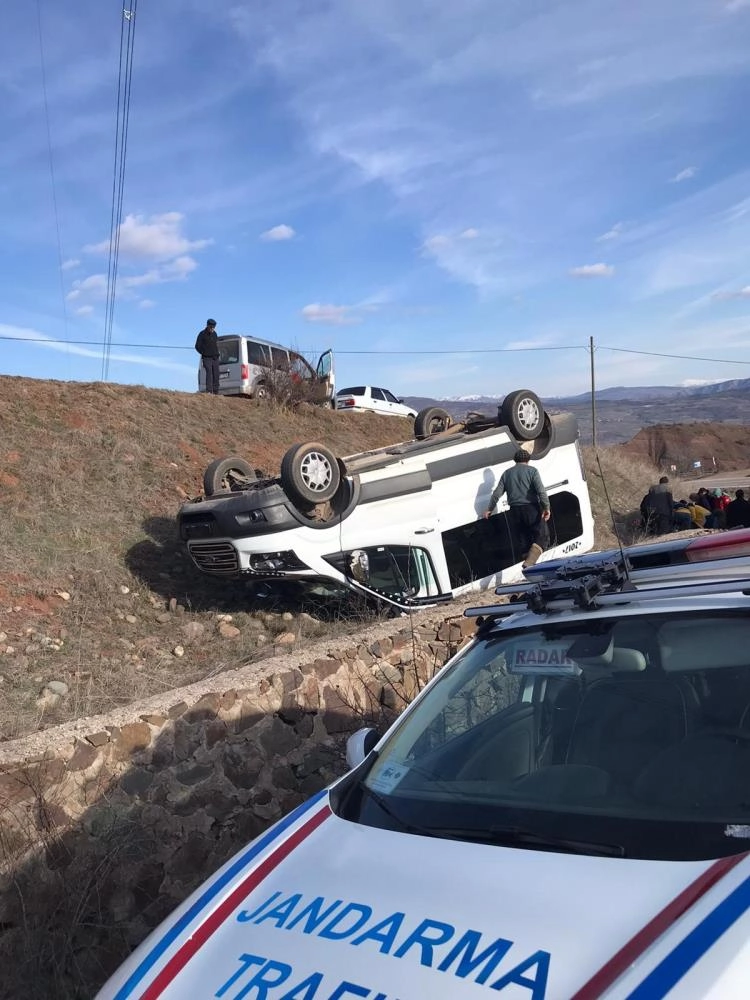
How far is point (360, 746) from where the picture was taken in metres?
3.26

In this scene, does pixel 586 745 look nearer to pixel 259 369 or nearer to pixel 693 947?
pixel 693 947

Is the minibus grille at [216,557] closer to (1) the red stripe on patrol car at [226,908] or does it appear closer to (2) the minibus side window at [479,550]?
(2) the minibus side window at [479,550]

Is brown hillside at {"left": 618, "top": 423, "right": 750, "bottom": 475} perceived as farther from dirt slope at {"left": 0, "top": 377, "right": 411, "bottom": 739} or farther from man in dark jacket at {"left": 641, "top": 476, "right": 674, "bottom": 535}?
dirt slope at {"left": 0, "top": 377, "right": 411, "bottom": 739}

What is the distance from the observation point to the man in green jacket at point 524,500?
9.70 m

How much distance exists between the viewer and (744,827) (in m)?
2.20

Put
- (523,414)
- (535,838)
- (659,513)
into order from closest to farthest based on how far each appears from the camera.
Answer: (535,838)
(523,414)
(659,513)

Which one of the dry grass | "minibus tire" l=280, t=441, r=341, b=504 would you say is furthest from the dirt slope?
the dry grass

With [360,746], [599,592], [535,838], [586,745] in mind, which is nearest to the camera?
[535,838]

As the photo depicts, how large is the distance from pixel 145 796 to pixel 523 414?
23.4 ft

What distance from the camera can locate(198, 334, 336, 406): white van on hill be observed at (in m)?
18.9

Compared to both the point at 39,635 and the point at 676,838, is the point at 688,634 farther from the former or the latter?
the point at 39,635

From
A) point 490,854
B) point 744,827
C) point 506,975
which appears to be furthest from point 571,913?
point 744,827

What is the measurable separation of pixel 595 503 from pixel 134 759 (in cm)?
1560

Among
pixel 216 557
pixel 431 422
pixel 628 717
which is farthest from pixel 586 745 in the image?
pixel 431 422
